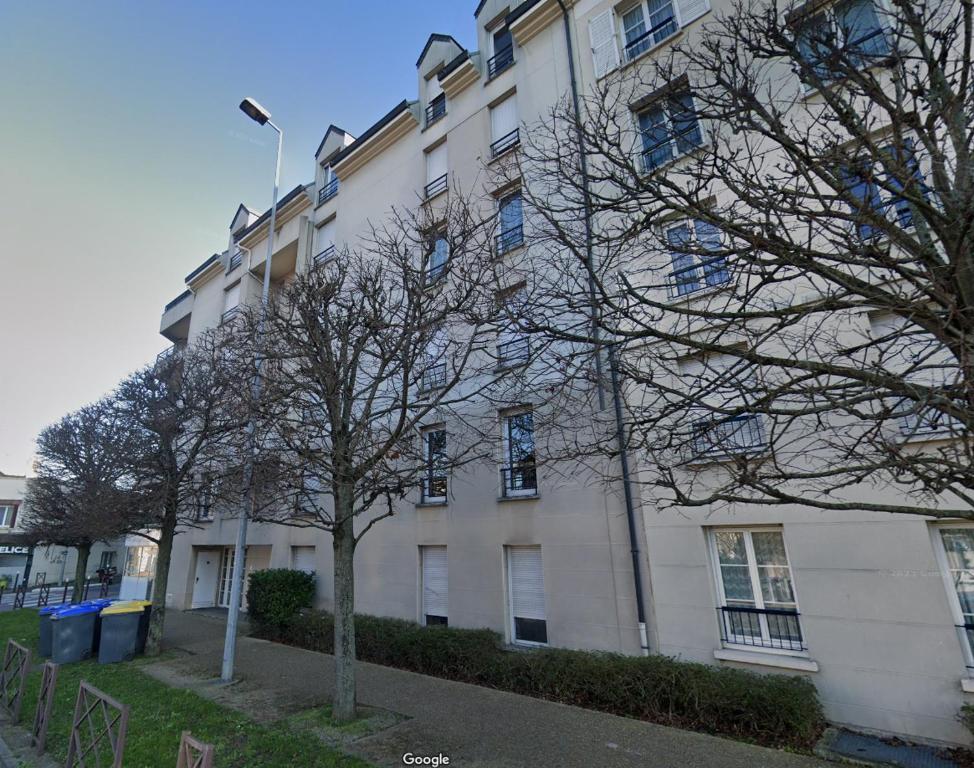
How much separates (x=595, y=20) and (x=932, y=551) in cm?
1129

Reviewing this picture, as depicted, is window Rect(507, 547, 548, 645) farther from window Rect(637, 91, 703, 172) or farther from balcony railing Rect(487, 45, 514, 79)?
balcony railing Rect(487, 45, 514, 79)

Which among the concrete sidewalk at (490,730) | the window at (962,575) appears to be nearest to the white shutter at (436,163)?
the concrete sidewalk at (490,730)

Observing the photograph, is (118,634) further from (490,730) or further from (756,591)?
(756,591)

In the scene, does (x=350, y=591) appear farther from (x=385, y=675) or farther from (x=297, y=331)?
(x=297, y=331)

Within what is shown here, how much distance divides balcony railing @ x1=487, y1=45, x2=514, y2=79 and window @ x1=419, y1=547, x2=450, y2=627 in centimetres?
1153

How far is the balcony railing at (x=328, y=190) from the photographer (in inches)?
698

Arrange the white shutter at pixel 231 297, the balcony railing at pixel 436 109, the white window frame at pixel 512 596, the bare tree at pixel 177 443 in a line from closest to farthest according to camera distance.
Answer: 1. the white window frame at pixel 512 596
2. the bare tree at pixel 177 443
3. the balcony railing at pixel 436 109
4. the white shutter at pixel 231 297

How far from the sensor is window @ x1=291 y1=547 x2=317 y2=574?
14156 mm

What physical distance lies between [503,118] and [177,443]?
36.5 feet

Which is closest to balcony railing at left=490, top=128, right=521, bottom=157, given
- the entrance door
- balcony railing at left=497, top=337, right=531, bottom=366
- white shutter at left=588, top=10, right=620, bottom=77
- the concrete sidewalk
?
white shutter at left=588, top=10, right=620, bottom=77

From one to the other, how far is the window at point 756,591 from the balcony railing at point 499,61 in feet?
38.3

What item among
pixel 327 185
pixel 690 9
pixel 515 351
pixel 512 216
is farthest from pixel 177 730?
pixel 327 185

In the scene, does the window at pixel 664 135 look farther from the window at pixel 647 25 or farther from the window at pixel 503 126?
the window at pixel 503 126

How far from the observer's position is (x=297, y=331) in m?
7.55
